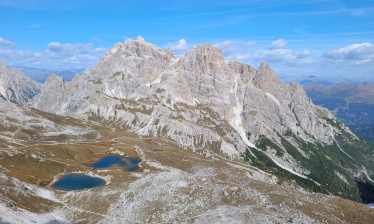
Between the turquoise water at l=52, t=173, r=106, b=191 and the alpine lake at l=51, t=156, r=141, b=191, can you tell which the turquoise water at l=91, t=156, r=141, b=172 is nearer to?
the alpine lake at l=51, t=156, r=141, b=191

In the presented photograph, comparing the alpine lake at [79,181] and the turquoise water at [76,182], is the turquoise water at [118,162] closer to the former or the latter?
the alpine lake at [79,181]

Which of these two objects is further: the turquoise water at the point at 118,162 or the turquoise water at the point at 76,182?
the turquoise water at the point at 118,162

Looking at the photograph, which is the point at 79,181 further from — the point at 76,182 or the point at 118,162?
the point at 118,162

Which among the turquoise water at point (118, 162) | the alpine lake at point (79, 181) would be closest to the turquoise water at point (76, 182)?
the alpine lake at point (79, 181)

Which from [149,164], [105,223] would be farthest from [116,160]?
[105,223]

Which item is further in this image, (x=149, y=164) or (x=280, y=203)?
(x=149, y=164)

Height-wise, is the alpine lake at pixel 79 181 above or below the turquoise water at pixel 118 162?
above

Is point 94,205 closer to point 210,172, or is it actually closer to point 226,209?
point 226,209
